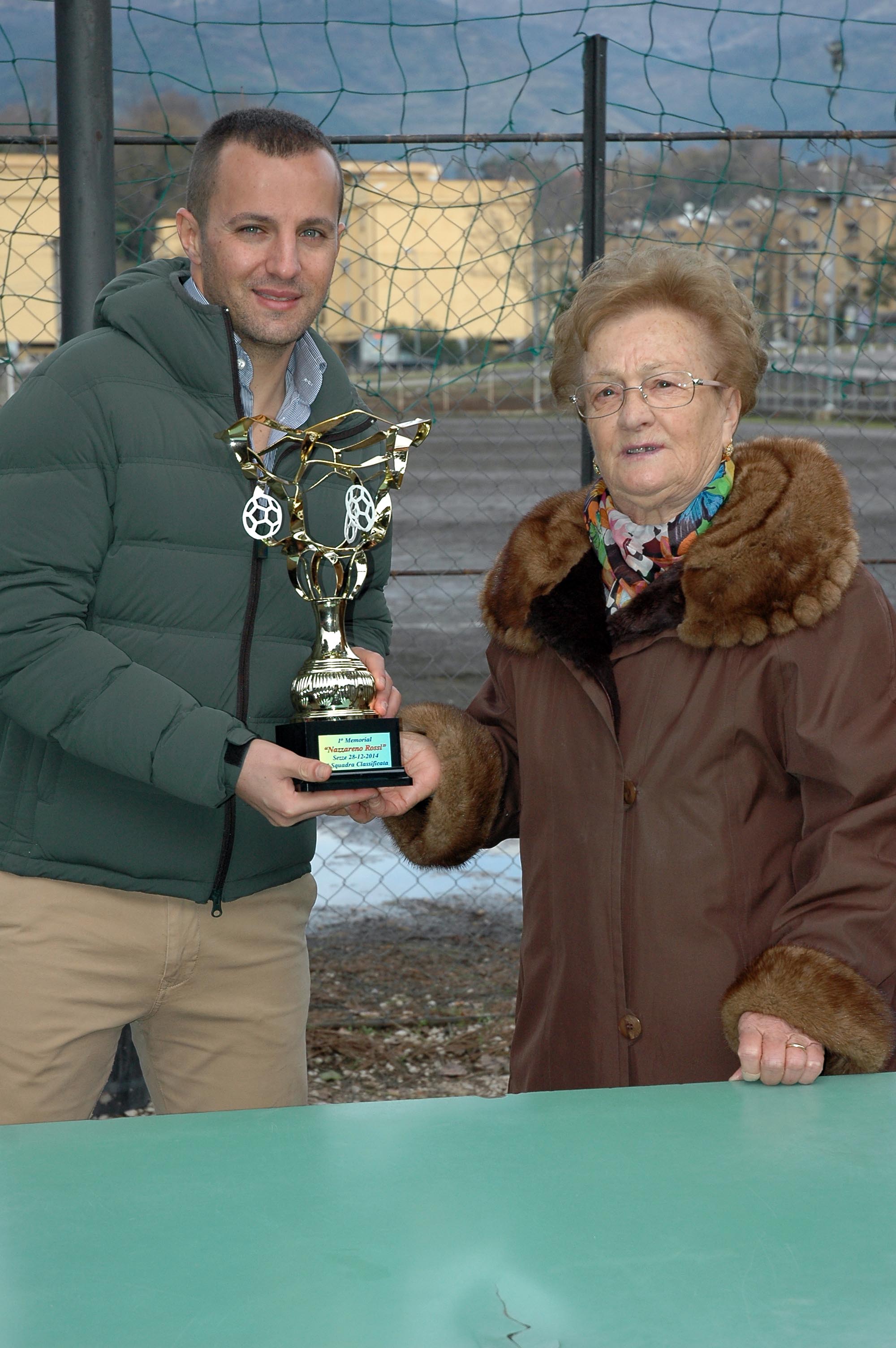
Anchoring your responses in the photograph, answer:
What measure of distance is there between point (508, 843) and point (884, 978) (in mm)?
4074

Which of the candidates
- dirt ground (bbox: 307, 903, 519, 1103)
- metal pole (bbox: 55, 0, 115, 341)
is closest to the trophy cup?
metal pole (bbox: 55, 0, 115, 341)

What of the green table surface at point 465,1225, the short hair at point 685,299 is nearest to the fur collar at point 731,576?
the short hair at point 685,299

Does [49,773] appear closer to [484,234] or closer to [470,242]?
[470,242]

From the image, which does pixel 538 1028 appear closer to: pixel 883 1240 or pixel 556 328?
pixel 883 1240

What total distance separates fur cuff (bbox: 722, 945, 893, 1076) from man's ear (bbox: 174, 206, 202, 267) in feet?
4.61

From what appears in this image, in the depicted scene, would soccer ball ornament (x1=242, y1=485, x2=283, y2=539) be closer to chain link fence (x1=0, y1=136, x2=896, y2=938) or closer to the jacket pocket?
the jacket pocket

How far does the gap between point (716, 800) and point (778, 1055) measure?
0.37 metres

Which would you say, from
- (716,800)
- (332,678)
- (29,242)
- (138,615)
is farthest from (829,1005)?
(29,242)

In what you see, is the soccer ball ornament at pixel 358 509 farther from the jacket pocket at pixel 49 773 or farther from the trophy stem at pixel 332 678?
the jacket pocket at pixel 49 773

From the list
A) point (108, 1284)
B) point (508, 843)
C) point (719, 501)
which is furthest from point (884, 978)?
point (508, 843)

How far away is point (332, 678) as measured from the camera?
2092mm

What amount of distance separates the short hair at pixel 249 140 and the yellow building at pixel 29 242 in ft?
4.65

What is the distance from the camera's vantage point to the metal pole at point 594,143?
3.84 metres

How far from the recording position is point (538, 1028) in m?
2.12
